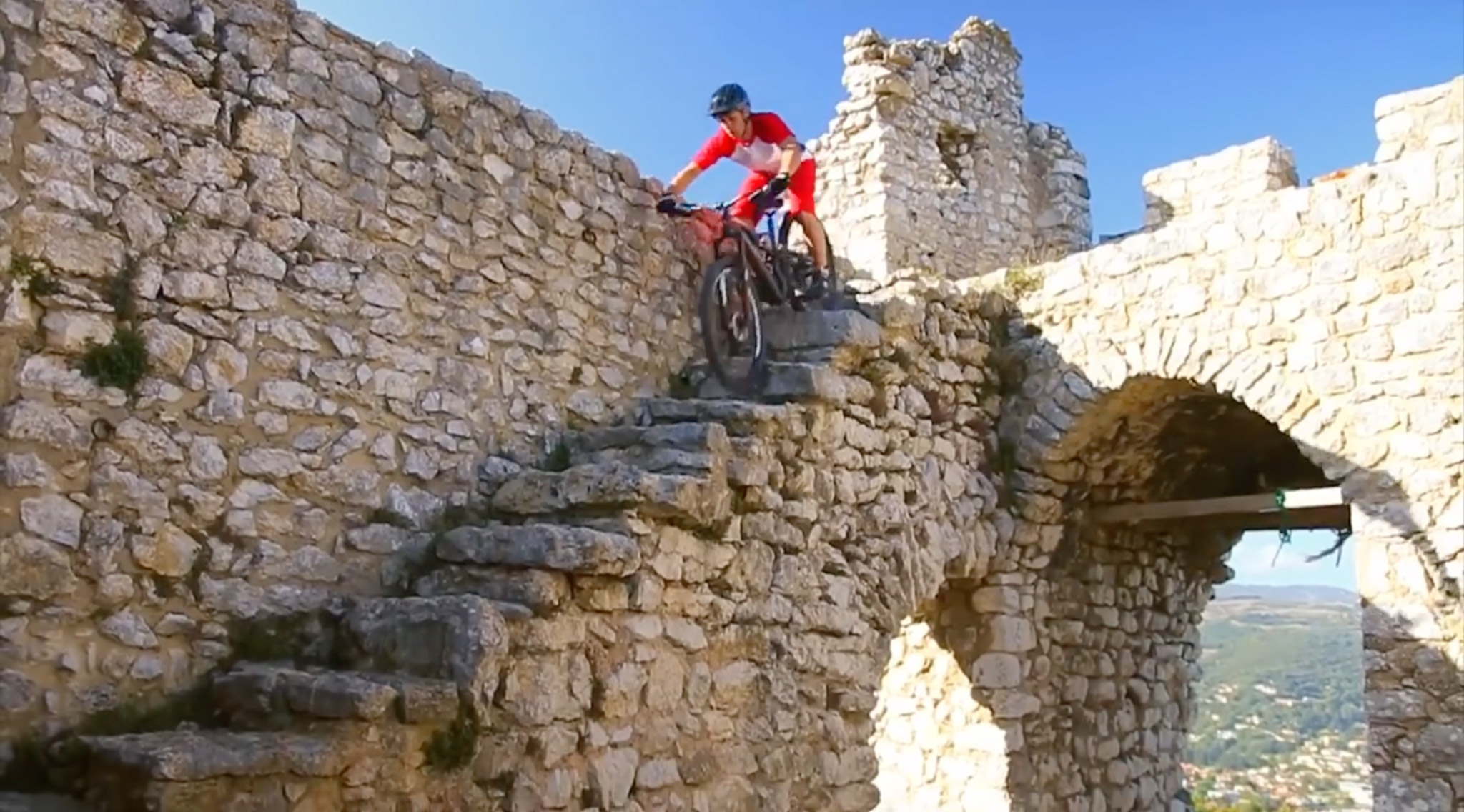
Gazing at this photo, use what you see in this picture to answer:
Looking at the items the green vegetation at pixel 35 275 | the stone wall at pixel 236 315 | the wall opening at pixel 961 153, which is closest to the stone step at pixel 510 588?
the stone wall at pixel 236 315

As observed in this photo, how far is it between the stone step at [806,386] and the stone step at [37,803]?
122 inches

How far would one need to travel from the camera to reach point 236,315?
4.04m

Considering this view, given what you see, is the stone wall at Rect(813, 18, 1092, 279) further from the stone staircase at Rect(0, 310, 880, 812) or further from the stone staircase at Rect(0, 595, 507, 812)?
the stone staircase at Rect(0, 595, 507, 812)

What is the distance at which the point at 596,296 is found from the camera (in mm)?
5473

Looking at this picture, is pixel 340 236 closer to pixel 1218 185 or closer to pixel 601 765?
pixel 601 765

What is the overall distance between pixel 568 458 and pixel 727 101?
6.57 ft

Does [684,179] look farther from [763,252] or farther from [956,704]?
[956,704]

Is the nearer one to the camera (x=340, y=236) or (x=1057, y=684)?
(x=340, y=236)

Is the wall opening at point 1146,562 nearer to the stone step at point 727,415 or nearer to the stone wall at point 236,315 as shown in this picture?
the stone step at point 727,415

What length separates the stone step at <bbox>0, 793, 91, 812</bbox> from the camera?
3121 millimetres

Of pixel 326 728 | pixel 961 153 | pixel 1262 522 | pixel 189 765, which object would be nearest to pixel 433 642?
pixel 326 728

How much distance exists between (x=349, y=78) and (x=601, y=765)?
2.59 meters

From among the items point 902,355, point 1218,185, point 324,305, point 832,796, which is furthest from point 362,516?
point 1218,185

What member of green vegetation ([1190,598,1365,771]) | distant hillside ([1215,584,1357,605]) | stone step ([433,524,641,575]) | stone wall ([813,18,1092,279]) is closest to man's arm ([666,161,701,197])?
stone step ([433,524,641,575])
